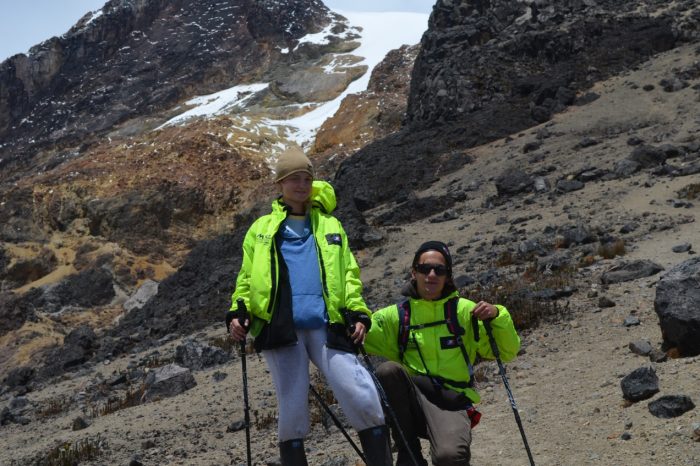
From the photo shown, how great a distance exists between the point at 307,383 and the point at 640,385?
2.69m

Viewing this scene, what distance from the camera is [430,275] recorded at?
3934 millimetres

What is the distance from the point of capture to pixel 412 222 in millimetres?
20156

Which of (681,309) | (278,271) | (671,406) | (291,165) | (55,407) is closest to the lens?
(278,271)

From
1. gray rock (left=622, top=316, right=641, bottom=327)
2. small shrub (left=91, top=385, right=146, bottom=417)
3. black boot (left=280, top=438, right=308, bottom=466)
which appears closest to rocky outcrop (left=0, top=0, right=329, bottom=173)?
small shrub (left=91, top=385, right=146, bottom=417)

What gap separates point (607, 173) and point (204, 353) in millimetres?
11090

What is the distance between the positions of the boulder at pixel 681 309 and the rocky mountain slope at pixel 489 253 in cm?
2

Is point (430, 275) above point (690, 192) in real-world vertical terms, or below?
above

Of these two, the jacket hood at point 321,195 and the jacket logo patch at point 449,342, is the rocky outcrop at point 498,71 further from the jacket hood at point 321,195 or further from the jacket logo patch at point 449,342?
the jacket logo patch at point 449,342

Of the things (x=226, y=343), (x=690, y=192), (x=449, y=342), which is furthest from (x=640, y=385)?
(x=690, y=192)

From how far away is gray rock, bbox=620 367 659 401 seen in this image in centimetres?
501

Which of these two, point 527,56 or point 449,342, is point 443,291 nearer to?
point 449,342

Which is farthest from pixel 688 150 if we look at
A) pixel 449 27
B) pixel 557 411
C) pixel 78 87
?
pixel 78 87

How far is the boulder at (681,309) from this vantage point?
5.59 m

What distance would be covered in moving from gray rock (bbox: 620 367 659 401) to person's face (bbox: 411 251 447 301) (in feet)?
6.63
